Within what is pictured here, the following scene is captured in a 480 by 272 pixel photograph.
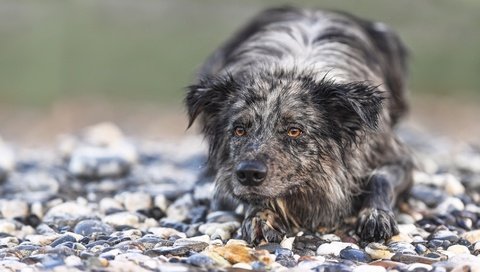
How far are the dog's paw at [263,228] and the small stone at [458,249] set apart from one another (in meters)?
0.99

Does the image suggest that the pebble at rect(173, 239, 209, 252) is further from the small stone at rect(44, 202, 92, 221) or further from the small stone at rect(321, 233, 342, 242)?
the small stone at rect(44, 202, 92, 221)

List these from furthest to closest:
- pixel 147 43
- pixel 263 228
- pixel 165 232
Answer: pixel 147 43 < pixel 165 232 < pixel 263 228

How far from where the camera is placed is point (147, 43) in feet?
61.0

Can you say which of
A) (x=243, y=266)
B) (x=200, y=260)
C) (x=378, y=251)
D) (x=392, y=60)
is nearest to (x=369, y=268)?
(x=378, y=251)

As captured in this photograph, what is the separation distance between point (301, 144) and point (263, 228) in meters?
0.58

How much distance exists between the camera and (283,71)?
18.6ft

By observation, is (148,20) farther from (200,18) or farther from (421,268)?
(421,268)

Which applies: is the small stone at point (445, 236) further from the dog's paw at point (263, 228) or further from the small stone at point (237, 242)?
the small stone at point (237, 242)

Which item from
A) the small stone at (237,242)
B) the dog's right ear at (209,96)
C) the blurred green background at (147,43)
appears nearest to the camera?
the small stone at (237,242)

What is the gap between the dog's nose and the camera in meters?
4.83

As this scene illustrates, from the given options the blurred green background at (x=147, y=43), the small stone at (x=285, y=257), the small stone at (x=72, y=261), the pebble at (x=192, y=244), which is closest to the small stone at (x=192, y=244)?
the pebble at (x=192, y=244)

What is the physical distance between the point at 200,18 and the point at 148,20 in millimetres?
1250

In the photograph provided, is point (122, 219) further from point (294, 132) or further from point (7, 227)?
point (294, 132)

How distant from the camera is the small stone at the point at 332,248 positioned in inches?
188
